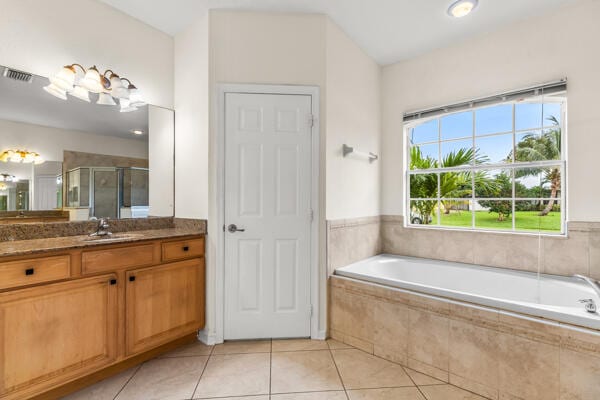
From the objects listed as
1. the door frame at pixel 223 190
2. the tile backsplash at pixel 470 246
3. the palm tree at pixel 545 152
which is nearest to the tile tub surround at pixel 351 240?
the tile backsplash at pixel 470 246

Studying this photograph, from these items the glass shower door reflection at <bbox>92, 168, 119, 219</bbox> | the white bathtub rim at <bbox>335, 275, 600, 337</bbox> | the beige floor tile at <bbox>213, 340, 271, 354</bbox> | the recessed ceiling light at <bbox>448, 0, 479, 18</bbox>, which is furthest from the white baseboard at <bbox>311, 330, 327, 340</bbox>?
the recessed ceiling light at <bbox>448, 0, 479, 18</bbox>

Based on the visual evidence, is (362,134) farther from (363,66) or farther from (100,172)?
(100,172)

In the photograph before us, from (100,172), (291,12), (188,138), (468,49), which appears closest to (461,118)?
(468,49)

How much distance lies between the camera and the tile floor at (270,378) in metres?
1.56

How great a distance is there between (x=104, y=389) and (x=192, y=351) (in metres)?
0.54

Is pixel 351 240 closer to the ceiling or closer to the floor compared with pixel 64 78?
closer to the floor

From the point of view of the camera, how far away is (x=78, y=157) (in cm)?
202

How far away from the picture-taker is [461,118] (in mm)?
2650

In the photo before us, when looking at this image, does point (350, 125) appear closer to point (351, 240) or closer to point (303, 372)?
point (351, 240)

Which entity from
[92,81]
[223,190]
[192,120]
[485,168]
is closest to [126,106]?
[92,81]

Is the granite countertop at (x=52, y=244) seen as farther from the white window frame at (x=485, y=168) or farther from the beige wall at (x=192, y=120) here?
the white window frame at (x=485, y=168)

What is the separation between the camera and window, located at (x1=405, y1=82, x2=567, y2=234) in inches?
86.4

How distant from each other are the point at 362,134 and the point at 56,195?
2.48m

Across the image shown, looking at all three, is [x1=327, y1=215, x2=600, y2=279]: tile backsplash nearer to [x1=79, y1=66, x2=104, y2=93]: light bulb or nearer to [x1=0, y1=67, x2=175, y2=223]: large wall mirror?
[x1=0, y1=67, x2=175, y2=223]: large wall mirror
